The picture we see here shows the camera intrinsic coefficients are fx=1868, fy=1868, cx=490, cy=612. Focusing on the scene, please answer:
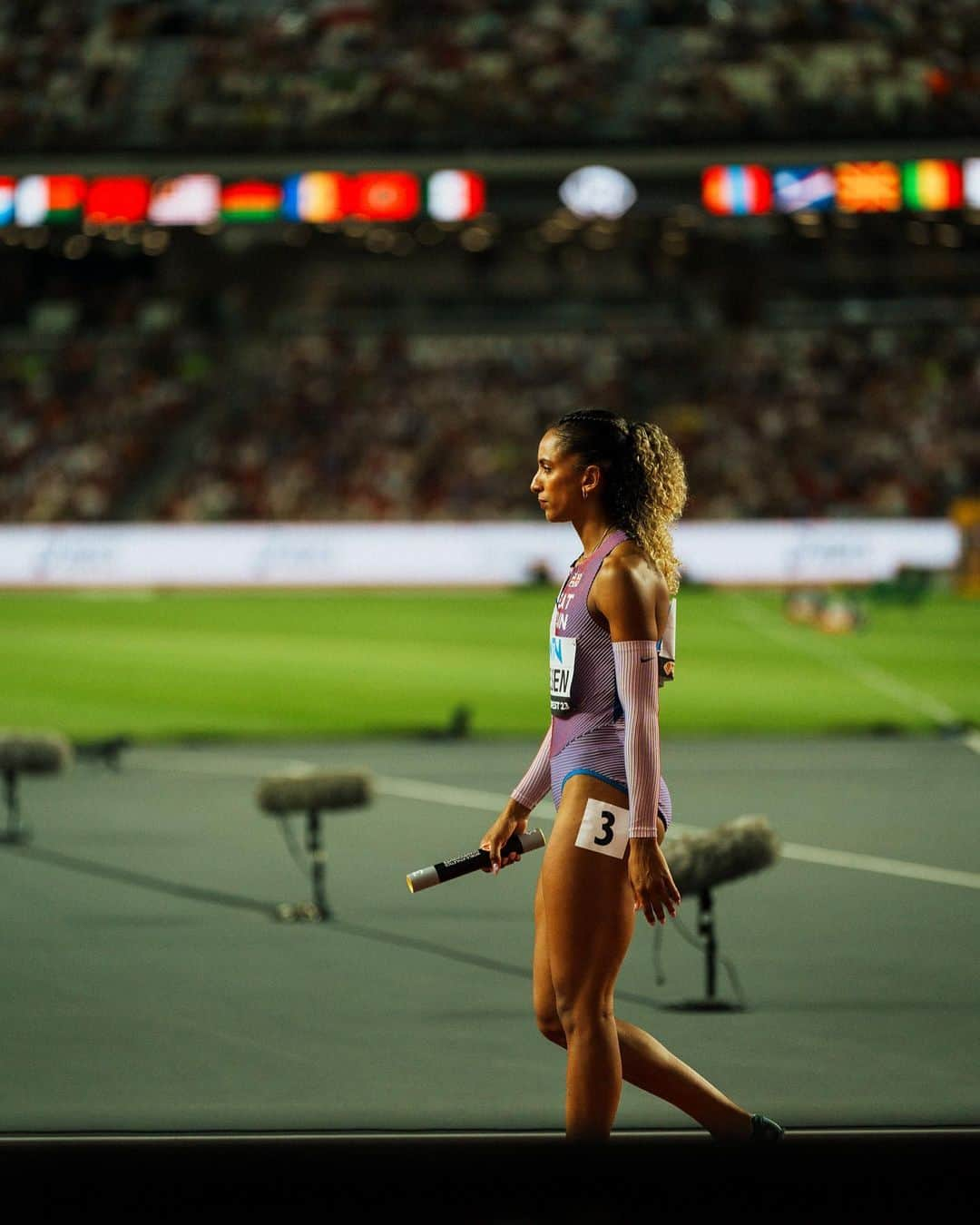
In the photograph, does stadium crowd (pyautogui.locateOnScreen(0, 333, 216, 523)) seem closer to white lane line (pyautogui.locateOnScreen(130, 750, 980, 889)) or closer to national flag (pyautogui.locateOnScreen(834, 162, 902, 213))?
national flag (pyautogui.locateOnScreen(834, 162, 902, 213))

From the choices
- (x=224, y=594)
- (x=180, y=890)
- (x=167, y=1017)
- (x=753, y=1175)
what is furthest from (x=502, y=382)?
(x=753, y=1175)

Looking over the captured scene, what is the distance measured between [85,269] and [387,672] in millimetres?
31393

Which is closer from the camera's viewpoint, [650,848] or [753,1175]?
[753,1175]

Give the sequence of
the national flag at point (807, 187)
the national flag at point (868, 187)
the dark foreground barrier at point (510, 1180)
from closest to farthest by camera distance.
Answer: the dark foreground barrier at point (510, 1180)
the national flag at point (868, 187)
the national flag at point (807, 187)

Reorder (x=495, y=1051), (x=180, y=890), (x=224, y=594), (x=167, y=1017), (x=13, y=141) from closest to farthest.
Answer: (x=495, y=1051) < (x=167, y=1017) < (x=180, y=890) < (x=224, y=594) < (x=13, y=141)

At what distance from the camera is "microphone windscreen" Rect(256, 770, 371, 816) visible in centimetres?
995

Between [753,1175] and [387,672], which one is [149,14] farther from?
[753,1175]

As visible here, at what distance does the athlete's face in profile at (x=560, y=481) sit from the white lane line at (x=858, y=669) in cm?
1563

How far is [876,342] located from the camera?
46469mm

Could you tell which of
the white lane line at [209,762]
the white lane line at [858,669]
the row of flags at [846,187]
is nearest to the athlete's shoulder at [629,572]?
the white lane line at [209,762]

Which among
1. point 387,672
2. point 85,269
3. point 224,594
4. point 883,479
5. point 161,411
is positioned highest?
point 85,269

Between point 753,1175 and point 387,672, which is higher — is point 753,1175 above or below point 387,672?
below

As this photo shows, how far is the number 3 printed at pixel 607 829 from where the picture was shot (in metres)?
4.97

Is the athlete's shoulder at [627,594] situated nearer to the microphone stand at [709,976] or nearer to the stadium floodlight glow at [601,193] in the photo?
the microphone stand at [709,976]
